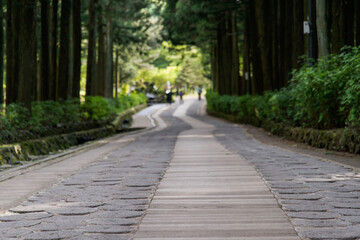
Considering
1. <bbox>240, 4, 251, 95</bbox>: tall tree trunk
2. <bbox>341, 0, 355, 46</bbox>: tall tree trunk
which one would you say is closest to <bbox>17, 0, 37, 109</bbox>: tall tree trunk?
<bbox>341, 0, 355, 46</bbox>: tall tree trunk

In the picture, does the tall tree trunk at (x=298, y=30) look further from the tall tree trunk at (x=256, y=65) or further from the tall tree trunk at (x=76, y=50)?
the tall tree trunk at (x=76, y=50)

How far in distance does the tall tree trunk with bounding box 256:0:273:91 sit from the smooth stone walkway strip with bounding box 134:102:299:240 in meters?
20.9

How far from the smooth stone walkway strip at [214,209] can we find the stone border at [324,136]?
4.28 meters

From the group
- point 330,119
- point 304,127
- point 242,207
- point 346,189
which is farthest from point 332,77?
point 242,207

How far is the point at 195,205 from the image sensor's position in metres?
5.75

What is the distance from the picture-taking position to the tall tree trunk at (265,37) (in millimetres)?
29203

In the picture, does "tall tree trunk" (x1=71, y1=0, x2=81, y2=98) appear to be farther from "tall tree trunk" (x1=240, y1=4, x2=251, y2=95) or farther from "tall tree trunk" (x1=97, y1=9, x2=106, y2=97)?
"tall tree trunk" (x1=97, y1=9, x2=106, y2=97)

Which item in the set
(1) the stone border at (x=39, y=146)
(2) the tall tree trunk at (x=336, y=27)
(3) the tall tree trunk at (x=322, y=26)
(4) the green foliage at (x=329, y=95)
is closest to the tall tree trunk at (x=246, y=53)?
(1) the stone border at (x=39, y=146)

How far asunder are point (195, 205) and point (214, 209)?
0.93 feet

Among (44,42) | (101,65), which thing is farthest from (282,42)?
(101,65)

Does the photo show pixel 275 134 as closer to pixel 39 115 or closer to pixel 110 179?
pixel 39 115

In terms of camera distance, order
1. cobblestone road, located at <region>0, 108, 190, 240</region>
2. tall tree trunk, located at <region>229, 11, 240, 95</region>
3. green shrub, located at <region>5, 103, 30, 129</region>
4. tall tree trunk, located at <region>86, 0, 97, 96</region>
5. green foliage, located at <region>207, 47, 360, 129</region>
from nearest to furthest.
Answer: cobblestone road, located at <region>0, 108, 190, 240</region> → green foliage, located at <region>207, 47, 360, 129</region> → green shrub, located at <region>5, 103, 30, 129</region> → tall tree trunk, located at <region>86, 0, 97, 96</region> → tall tree trunk, located at <region>229, 11, 240, 95</region>

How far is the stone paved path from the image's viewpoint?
15.0 ft

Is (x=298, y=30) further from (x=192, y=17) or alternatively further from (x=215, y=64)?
(x=215, y=64)
